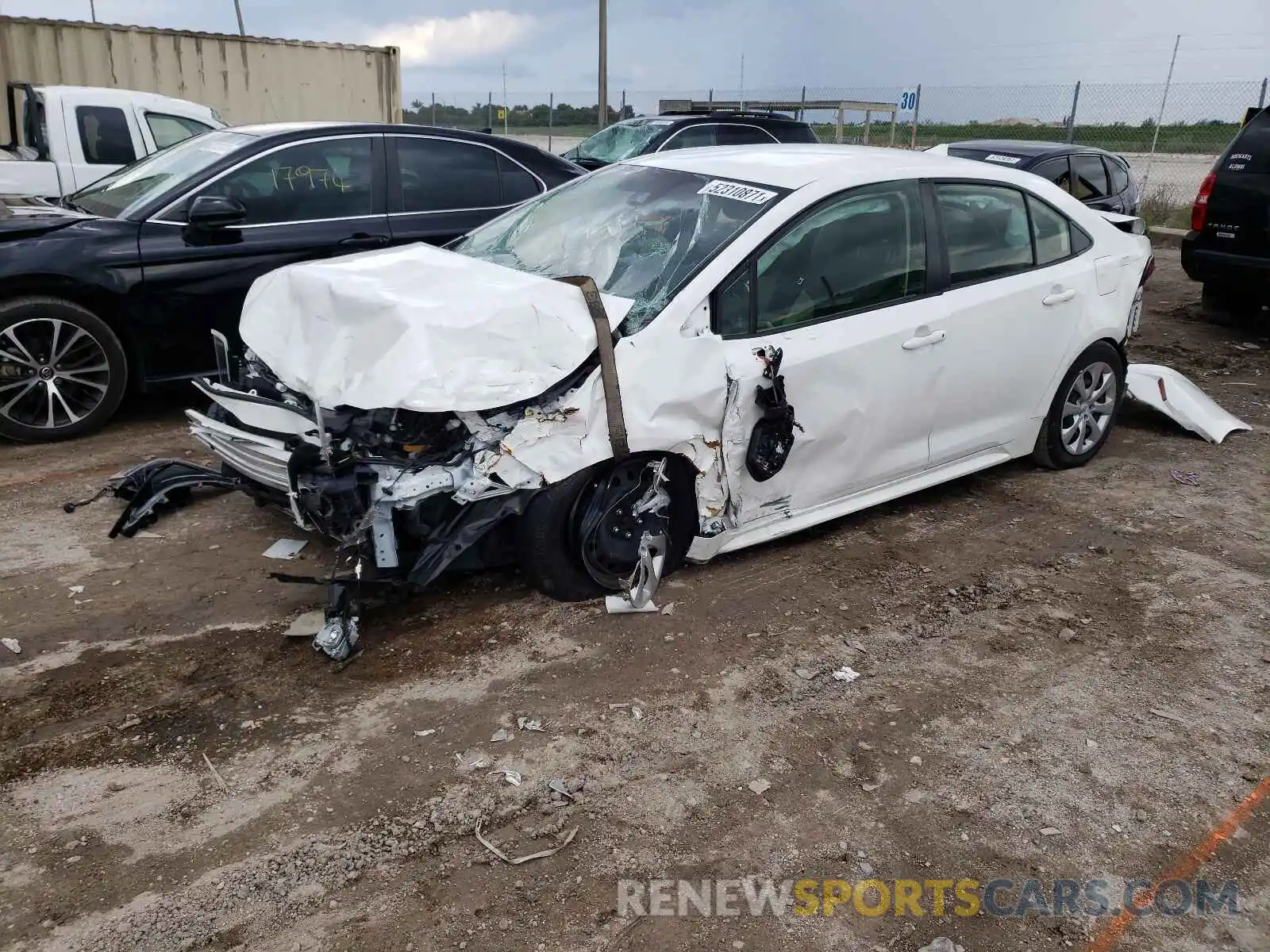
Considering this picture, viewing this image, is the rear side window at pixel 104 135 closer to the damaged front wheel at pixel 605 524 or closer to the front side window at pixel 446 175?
the front side window at pixel 446 175

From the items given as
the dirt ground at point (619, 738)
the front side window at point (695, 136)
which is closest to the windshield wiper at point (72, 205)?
the dirt ground at point (619, 738)

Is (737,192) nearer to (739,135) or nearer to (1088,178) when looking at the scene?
(1088,178)

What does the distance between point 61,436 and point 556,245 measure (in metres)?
3.13

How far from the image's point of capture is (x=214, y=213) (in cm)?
552

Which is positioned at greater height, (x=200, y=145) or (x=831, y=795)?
(x=200, y=145)

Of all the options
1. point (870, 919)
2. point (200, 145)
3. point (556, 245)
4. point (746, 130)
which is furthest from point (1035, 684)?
point (746, 130)

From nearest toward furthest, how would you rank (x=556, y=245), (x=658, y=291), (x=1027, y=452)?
(x=658, y=291) → (x=556, y=245) → (x=1027, y=452)

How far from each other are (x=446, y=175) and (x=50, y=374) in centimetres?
262

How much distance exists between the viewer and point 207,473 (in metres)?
4.72

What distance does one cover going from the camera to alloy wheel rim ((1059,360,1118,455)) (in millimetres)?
5555

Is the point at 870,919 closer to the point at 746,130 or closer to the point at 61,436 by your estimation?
the point at 61,436

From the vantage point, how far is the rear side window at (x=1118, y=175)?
10.8 meters

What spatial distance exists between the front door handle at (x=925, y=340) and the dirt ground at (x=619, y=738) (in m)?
0.93

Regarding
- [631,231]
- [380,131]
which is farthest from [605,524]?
[380,131]
